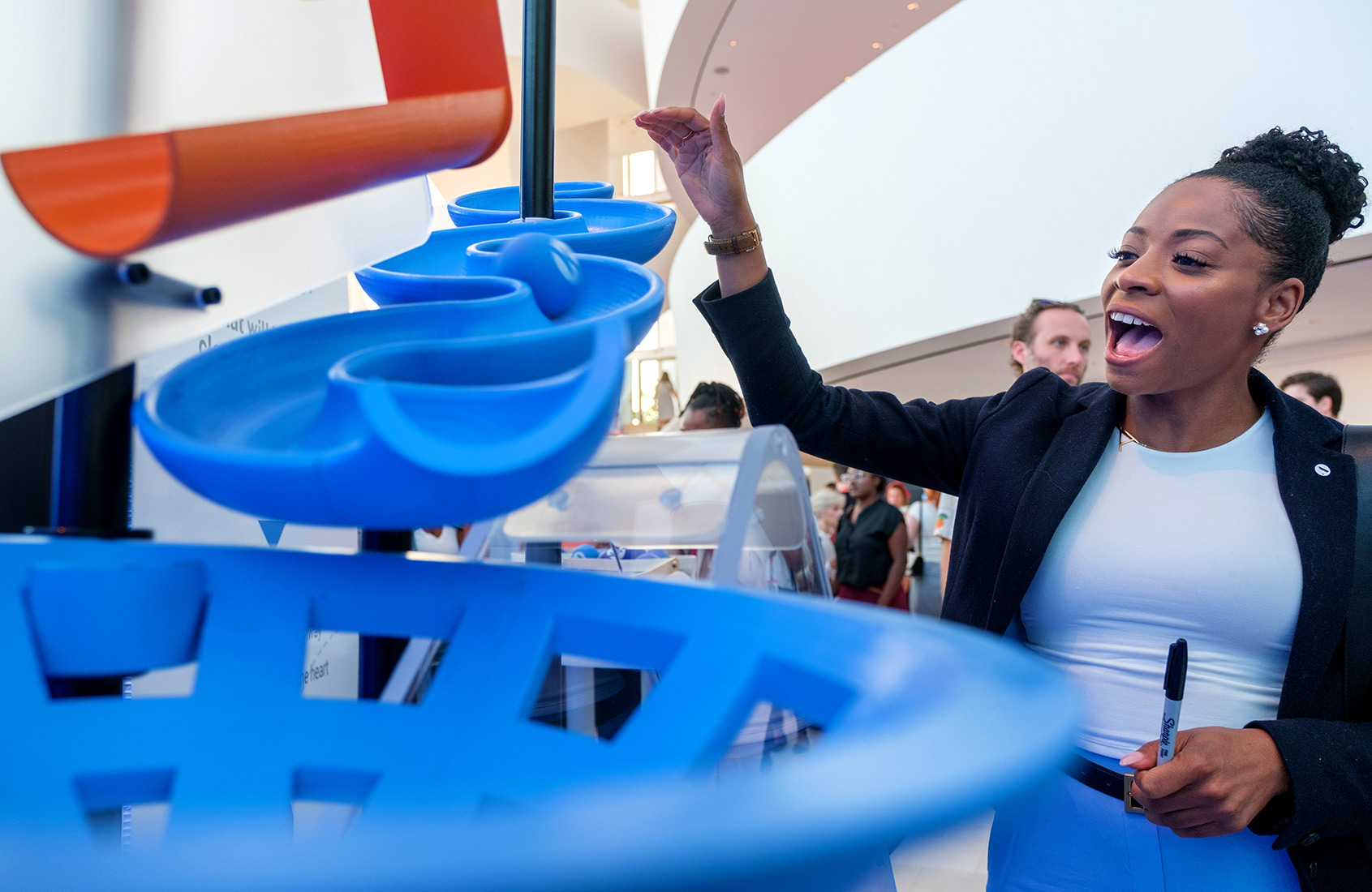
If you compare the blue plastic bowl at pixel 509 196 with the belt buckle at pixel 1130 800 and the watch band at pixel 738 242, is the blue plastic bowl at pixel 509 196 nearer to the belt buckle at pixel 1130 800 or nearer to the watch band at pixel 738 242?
the watch band at pixel 738 242

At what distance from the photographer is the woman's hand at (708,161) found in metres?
0.76

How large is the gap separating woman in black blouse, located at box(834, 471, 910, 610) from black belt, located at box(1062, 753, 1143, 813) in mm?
2617

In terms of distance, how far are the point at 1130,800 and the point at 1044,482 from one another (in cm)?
31

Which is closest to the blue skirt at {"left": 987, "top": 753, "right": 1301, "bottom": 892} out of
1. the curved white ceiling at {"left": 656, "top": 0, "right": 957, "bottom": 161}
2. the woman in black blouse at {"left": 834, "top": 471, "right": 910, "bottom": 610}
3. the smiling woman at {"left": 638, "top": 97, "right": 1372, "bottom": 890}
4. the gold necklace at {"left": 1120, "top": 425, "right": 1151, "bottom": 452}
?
the smiling woman at {"left": 638, "top": 97, "right": 1372, "bottom": 890}

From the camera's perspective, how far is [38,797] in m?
0.28

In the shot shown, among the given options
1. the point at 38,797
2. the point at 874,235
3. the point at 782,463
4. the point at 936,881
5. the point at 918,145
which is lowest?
Result: the point at 936,881

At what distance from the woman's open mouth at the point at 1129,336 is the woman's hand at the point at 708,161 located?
38 cm

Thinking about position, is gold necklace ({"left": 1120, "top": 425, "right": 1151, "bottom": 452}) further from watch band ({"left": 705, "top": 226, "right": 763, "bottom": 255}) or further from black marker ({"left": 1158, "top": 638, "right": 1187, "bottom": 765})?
watch band ({"left": 705, "top": 226, "right": 763, "bottom": 255})

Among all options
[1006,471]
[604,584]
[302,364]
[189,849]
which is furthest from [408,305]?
[1006,471]

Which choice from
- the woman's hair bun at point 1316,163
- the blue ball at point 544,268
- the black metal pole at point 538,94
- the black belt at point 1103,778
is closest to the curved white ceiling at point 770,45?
the woman's hair bun at point 1316,163

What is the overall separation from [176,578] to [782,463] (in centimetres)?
33

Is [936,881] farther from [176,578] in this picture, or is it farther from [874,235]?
[874,235]

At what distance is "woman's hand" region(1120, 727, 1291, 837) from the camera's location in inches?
28.5

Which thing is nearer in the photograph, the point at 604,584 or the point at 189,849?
the point at 189,849
